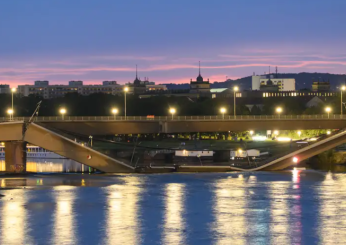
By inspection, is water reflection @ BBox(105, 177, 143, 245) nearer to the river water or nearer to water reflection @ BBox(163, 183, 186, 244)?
the river water

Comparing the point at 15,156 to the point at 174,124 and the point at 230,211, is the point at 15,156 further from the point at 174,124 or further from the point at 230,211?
the point at 230,211

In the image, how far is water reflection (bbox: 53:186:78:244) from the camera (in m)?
63.0

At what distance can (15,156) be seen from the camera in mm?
116125

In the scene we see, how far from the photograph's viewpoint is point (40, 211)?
76.1m

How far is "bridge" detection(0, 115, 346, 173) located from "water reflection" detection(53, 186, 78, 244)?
1906cm

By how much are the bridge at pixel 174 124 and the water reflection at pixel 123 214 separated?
22.3 m

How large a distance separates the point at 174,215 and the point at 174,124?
2098 inches

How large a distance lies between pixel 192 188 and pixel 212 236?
30.5 meters

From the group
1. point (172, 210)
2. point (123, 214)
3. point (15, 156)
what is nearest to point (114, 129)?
point (15, 156)

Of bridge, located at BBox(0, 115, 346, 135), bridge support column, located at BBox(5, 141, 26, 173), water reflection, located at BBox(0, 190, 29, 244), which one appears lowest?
water reflection, located at BBox(0, 190, 29, 244)

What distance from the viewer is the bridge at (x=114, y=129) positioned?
11481cm

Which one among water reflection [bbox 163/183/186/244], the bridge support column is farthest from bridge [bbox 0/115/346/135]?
water reflection [bbox 163/183/186/244]

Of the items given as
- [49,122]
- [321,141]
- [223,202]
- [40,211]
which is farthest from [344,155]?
[40,211]

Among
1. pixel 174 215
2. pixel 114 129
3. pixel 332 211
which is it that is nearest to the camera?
pixel 174 215
